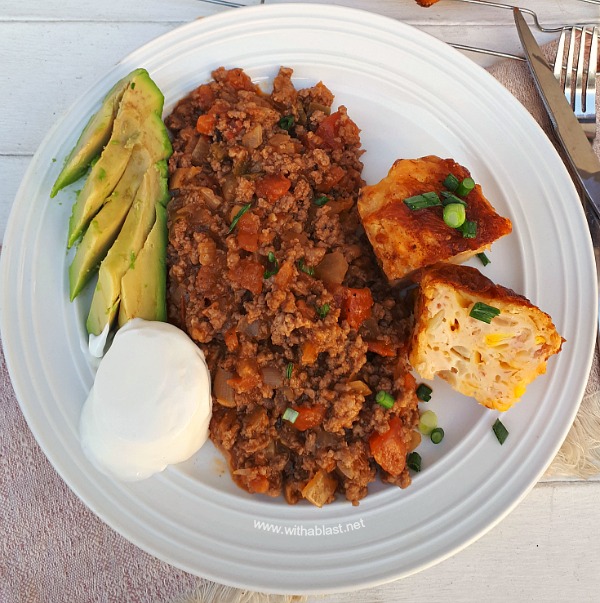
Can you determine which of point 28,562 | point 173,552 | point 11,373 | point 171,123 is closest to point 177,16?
point 171,123

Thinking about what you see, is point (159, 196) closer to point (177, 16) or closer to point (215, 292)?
point (215, 292)

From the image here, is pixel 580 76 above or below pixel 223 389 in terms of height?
above

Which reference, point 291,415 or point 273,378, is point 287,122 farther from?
point 291,415

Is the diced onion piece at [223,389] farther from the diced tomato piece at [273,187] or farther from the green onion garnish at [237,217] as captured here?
the diced tomato piece at [273,187]

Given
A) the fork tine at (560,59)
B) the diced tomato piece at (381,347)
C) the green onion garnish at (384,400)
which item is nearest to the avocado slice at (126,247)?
the diced tomato piece at (381,347)

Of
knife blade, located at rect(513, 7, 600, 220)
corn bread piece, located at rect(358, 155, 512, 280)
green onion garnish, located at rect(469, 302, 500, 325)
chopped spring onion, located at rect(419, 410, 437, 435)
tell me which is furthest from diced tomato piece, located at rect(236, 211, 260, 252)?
knife blade, located at rect(513, 7, 600, 220)

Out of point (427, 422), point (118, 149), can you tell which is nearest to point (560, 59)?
point (427, 422)
